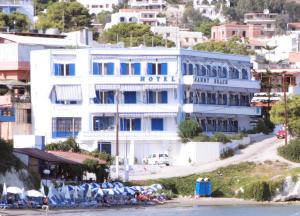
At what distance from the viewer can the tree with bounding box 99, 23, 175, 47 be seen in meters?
141

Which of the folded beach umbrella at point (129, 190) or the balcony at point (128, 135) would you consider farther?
the balcony at point (128, 135)

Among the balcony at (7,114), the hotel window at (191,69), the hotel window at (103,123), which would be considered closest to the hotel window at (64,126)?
the hotel window at (103,123)

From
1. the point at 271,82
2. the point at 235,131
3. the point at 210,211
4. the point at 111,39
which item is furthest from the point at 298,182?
the point at 111,39

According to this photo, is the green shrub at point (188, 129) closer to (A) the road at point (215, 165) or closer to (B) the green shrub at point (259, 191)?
(A) the road at point (215, 165)

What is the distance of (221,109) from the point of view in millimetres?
98250

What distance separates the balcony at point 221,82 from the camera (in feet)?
314

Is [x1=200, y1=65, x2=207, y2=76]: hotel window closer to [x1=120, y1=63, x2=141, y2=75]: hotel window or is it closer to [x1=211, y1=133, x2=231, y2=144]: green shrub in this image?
[x1=120, y1=63, x2=141, y2=75]: hotel window

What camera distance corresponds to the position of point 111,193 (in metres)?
78.7

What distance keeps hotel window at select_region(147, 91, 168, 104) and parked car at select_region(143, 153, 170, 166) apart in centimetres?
404

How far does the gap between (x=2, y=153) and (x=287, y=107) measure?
89.5ft

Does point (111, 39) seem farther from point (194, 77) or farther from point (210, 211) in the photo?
point (210, 211)

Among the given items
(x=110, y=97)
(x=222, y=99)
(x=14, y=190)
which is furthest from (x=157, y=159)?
(x=14, y=190)

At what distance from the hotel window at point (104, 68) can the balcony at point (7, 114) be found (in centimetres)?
989

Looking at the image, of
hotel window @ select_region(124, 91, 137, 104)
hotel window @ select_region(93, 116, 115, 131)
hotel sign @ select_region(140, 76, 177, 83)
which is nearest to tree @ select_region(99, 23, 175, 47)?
hotel sign @ select_region(140, 76, 177, 83)
